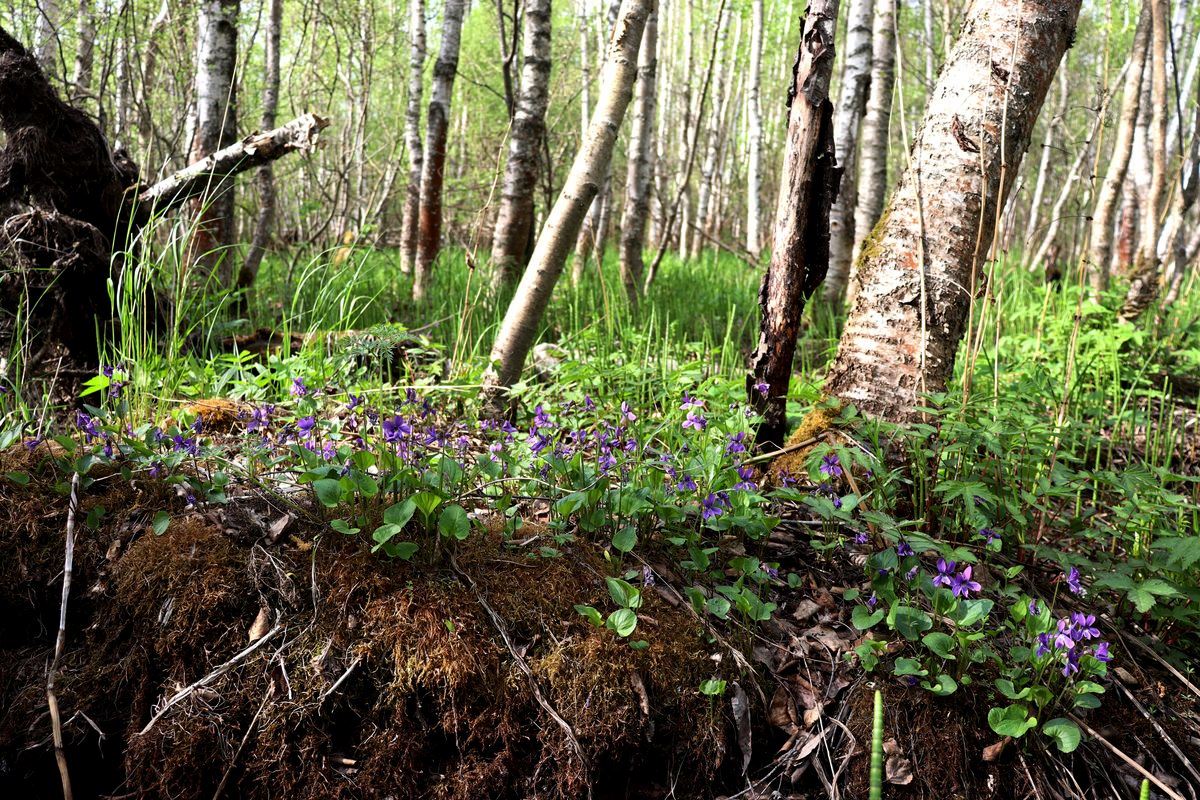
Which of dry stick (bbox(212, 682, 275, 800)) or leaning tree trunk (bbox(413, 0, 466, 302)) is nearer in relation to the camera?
dry stick (bbox(212, 682, 275, 800))

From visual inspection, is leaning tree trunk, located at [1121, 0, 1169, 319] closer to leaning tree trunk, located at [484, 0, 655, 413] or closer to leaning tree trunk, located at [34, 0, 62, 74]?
leaning tree trunk, located at [484, 0, 655, 413]

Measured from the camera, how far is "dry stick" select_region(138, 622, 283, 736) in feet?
5.62

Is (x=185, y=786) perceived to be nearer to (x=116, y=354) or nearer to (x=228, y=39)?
(x=116, y=354)

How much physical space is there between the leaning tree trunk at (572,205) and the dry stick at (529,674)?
1.30m

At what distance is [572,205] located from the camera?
123 inches

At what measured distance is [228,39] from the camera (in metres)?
4.62

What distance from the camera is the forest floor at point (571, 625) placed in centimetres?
173

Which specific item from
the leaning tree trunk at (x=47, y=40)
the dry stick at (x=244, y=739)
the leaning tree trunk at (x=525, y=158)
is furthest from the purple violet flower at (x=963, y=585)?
the leaning tree trunk at (x=47, y=40)

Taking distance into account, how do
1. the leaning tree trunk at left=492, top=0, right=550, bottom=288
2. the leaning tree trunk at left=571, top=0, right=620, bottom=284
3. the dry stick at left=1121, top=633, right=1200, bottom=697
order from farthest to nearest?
the leaning tree trunk at left=571, top=0, right=620, bottom=284, the leaning tree trunk at left=492, top=0, right=550, bottom=288, the dry stick at left=1121, top=633, right=1200, bottom=697

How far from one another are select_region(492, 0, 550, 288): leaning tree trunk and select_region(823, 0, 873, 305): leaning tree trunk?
79.2 inches

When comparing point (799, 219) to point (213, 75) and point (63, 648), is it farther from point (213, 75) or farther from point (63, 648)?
point (213, 75)

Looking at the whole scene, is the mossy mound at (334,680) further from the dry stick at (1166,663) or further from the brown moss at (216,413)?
the dry stick at (1166,663)

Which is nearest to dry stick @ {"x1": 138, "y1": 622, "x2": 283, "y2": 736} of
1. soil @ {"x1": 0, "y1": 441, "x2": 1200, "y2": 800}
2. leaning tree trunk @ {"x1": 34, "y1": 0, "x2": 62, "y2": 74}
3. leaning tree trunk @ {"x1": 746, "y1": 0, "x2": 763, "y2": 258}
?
soil @ {"x1": 0, "y1": 441, "x2": 1200, "y2": 800}

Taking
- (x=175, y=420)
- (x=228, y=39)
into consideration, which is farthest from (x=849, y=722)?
(x=228, y=39)
